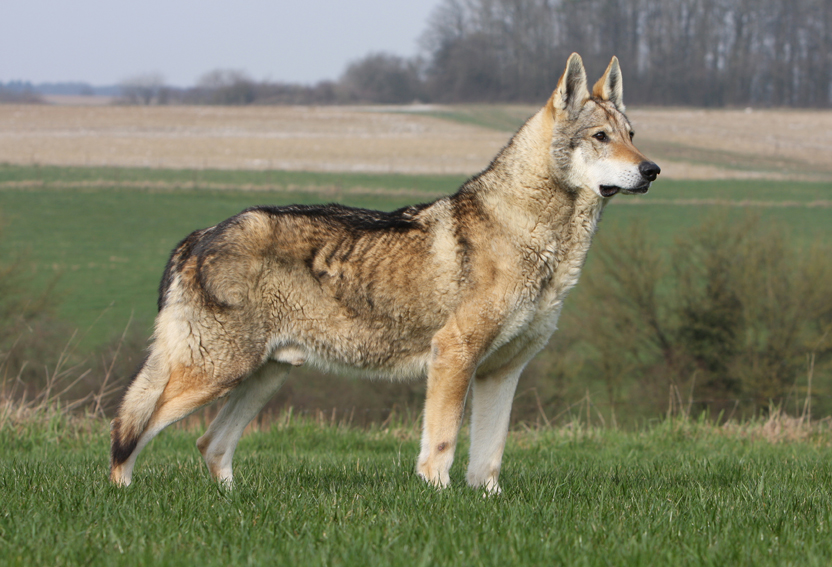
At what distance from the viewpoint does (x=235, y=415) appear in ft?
17.4

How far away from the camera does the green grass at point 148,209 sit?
3678 cm

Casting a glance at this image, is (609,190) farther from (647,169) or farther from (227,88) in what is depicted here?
(227,88)

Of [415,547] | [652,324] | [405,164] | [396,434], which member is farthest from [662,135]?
[415,547]

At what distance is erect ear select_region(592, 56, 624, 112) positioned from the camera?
526cm

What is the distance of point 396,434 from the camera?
327 inches

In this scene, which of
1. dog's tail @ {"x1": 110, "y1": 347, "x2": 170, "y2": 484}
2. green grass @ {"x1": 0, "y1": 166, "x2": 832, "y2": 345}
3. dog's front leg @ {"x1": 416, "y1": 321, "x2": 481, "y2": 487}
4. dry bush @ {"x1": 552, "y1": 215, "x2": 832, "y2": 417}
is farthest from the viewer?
green grass @ {"x1": 0, "y1": 166, "x2": 832, "y2": 345}

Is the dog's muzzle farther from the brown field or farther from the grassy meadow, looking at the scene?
the brown field

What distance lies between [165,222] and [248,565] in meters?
44.9

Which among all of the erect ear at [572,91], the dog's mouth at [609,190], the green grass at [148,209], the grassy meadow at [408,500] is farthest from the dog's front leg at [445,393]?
the green grass at [148,209]

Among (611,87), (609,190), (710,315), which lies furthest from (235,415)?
(710,315)

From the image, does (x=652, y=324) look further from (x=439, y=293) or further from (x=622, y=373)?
(x=439, y=293)

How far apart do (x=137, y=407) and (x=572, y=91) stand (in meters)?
3.34

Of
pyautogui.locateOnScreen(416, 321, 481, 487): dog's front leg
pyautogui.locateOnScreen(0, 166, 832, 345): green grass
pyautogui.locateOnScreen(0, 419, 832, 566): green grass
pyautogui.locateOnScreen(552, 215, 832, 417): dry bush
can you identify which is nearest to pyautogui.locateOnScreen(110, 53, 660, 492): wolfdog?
pyautogui.locateOnScreen(416, 321, 481, 487): dog's front leg

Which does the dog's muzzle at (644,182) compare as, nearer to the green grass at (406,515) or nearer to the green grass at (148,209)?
the green grass at (406,515)
